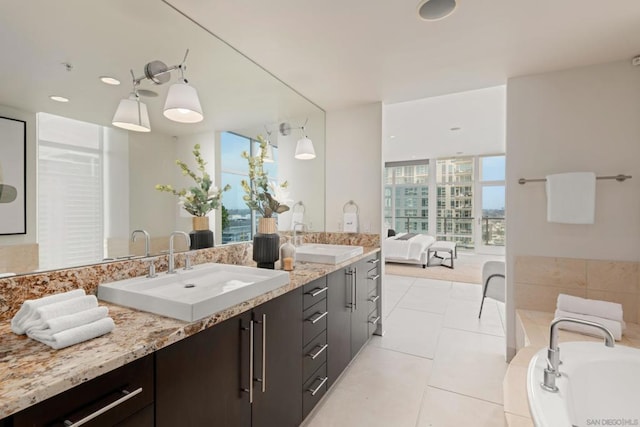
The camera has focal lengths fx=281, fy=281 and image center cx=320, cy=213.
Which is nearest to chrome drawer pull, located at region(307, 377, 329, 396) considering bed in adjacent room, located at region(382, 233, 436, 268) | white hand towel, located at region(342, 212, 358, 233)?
white hand towel, located at region(342, 212, 358, 233)

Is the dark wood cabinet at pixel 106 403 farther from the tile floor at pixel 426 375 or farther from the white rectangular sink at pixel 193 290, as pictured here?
the tile floor at pixel 426 375

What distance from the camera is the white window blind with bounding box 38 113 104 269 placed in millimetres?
1166

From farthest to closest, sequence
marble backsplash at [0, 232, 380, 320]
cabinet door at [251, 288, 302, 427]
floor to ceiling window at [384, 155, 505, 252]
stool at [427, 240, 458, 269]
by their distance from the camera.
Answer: floor to ceiling window at [384, 155, 505, 252]
stool at [427, 240, 458, 269]
cabinet door at [251, 288, 302, 427]
marble backsplash at [0, 232, 380, 320]

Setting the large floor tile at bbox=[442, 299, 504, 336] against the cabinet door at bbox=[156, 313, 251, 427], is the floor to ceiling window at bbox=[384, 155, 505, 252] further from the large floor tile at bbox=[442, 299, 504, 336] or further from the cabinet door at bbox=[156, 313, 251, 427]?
the cabinet door at bbox=[156, 313, 251, 427]

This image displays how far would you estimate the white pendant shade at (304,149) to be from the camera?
290cm

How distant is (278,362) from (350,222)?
179 cm

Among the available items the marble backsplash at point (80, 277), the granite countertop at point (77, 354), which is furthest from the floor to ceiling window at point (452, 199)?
the granite countertop at point (77, 354)

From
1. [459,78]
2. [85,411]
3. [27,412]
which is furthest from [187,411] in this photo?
[459,78]

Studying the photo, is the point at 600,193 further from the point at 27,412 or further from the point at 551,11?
the point at 27,412

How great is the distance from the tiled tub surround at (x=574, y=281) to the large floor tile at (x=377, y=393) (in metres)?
1.04

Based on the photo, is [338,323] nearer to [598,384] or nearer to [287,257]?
[287,257]

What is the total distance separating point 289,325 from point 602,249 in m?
2.42

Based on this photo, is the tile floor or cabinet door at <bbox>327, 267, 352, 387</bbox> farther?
cabinet door at <bbox>327, 267, 352, 387</bbox>

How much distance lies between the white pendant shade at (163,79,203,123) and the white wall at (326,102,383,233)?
5.74 feet
